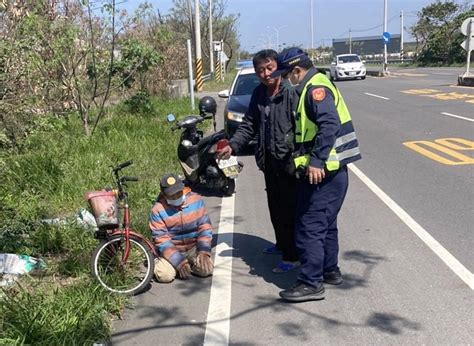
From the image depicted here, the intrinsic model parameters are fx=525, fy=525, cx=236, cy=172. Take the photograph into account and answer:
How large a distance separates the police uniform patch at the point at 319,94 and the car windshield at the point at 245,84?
24.3 ft

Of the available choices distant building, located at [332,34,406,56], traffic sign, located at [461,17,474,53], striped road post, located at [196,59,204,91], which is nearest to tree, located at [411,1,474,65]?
traffic sign, located at [461,17,474,53]

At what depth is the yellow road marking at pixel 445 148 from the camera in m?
8.38

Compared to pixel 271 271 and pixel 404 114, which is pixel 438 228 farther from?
pixel 404 114

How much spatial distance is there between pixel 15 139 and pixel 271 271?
5.17 meters

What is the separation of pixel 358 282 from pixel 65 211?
372cm

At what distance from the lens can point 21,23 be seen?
729 cm

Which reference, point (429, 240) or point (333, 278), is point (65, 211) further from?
point (429, 240)

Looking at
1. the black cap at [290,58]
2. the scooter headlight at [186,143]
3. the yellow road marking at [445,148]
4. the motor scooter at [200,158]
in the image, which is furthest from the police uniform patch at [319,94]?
the yellow road marking at [445,148]

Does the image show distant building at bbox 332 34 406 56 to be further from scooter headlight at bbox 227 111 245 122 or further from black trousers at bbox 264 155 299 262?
black trousers at bbox 264 155 299 262

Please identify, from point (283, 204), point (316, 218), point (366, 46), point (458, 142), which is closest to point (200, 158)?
point (283, 204)

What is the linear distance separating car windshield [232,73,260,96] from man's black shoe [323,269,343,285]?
729 cm

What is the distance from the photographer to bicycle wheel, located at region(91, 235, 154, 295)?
423 cm

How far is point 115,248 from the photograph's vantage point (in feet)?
14.4

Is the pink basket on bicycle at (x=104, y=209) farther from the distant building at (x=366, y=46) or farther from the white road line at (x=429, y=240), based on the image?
the distant building at (x=366, y=46)
